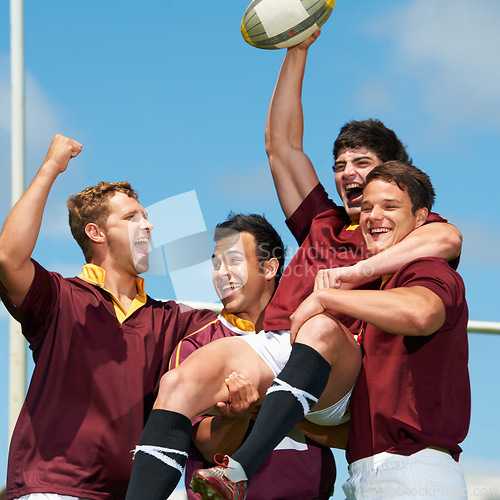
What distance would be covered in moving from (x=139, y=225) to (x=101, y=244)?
0.69 ft

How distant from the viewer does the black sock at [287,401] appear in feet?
8.48

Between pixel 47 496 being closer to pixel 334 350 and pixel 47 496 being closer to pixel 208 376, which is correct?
pixel 208 376

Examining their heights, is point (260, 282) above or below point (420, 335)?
above

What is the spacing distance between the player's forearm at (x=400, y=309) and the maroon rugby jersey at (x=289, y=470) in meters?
0.95

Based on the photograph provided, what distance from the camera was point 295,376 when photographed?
2648mm

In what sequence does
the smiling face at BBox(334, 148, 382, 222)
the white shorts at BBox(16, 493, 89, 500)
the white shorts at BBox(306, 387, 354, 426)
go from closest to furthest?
the white shorts at BBox(306, 387, 354, 426) < the white shorts at BBox(16, 493, 89, 500) < the smiling face at BBox(334, 148, 382, 222)

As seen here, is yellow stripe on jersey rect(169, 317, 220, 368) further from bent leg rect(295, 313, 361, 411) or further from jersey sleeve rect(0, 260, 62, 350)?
bent leg rect(295, 313, 361, 411)

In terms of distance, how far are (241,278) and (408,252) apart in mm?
989

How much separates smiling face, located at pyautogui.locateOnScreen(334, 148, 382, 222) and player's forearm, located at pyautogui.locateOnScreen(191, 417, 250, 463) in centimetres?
111

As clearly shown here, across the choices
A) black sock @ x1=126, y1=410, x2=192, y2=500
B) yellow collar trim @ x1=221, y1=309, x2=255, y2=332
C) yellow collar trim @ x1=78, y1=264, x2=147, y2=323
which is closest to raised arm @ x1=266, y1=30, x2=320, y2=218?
yellow collar trim @ x1=221, y1=309, x2=255, y2=332

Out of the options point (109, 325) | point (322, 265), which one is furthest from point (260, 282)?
point (109, 325)

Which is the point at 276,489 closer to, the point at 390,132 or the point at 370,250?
the point at 370,250

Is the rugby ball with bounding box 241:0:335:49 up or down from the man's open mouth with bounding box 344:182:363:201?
up

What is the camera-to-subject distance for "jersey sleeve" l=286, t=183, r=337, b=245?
12.4 ft
